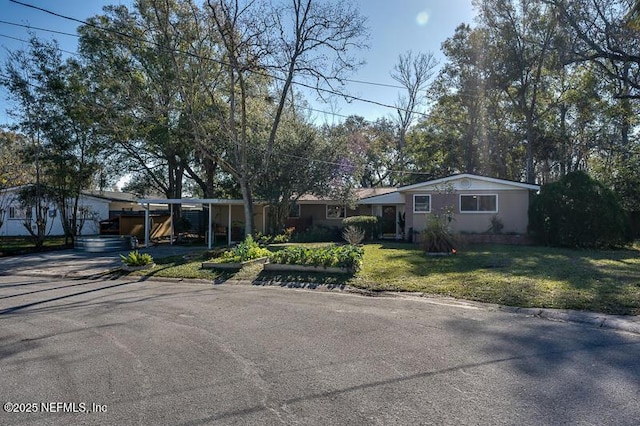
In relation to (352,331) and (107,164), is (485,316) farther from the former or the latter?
(107,164)

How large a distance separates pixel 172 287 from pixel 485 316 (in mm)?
6935

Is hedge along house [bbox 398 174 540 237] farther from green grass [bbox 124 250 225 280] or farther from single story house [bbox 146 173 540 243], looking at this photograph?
green grass [bbox 124 250 225 280]

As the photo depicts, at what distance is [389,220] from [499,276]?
15450mm

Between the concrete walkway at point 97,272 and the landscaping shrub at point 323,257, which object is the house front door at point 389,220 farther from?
the concrete walkway at point 97,272

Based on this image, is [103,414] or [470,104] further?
[470,104]

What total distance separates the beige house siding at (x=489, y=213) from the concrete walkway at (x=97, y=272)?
11605 millimetres

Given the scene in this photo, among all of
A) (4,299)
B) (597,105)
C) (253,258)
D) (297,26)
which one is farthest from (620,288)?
(597,105)

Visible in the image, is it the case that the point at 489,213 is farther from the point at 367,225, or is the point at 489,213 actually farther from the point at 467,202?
the point at 367,225

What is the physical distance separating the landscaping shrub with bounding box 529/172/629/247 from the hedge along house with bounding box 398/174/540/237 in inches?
64.5

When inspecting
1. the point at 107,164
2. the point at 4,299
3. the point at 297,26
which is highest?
the point at 297,26

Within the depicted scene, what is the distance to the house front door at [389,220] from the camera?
77.4ft

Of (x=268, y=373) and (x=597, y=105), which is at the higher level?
(x=597, y=105)

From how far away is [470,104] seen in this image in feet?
100

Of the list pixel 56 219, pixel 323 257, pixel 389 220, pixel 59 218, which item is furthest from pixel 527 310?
pixel 56 219
